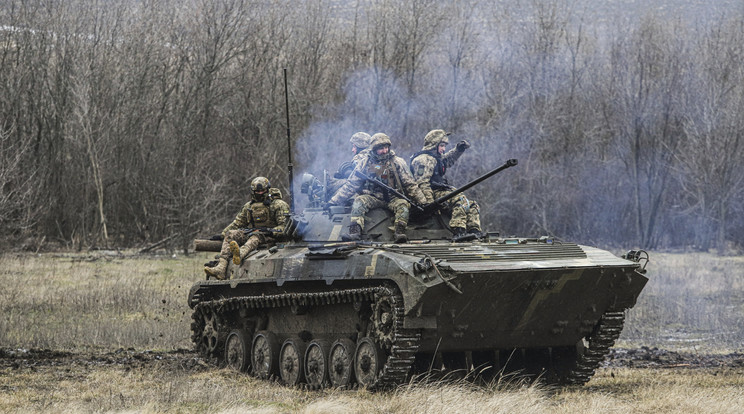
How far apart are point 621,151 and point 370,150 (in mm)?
26910

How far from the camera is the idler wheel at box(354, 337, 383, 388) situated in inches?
473

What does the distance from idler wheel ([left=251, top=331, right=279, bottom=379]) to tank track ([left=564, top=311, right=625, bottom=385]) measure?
3.61 metres

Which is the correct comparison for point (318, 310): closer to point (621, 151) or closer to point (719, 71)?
point (719, 71)

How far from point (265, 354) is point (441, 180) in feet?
10.1

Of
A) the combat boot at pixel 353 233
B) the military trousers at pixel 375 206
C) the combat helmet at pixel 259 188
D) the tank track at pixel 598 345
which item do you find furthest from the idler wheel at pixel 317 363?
the tank track at pixel 598 345

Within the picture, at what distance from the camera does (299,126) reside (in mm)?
35312

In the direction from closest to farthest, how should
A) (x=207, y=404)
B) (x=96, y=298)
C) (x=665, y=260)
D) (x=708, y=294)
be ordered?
(x=207, y=404) → (x=96, y=298) → (x=708, y=294) → (x=665, y=260)

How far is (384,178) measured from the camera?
549 inches

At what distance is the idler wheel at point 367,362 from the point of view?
12.0 metres

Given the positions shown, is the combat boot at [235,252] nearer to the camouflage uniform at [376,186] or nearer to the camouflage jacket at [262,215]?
the camouflage jacket at [262,215]

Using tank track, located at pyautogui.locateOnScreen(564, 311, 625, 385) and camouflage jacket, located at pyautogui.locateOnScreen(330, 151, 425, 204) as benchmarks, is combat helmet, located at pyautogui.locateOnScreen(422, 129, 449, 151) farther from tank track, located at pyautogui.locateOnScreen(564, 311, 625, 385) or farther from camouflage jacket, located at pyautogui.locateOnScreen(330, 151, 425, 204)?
tank track, located at pyautogui.locateOnScreen(564, 311, 625, 385)

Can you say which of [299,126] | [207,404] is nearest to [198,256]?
[299,126]

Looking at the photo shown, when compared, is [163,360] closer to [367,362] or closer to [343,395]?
[367,362]

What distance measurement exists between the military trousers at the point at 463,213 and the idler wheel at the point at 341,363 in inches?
81.8
